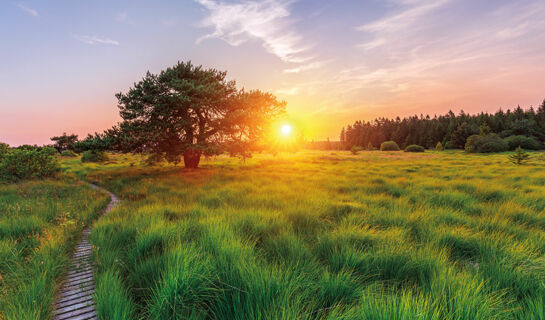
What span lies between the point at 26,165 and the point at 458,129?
3641 inches

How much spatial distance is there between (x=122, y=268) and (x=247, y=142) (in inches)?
493

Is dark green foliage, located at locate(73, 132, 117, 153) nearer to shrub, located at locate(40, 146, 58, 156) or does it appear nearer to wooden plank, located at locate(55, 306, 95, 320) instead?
shrub, located at locate(40, 146, 58, 156)

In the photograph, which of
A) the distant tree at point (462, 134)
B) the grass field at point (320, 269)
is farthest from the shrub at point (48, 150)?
the distant tree at point (462, 134)

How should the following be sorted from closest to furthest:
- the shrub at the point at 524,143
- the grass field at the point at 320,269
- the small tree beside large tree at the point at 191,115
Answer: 1. the grass field at the point at 320,269
2. the small tree beside large tree at the point at 191,115
3. the shrub at the point at 524,143

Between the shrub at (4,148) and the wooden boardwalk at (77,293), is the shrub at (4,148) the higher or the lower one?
the higher one

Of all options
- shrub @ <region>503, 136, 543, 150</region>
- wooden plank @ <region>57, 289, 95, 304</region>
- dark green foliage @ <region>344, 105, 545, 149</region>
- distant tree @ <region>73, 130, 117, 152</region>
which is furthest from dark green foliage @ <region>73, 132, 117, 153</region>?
dark green foliage @ <region>344, 105, 545, 149</region>

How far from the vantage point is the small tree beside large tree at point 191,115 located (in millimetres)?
13539

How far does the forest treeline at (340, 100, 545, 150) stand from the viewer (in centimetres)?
6119

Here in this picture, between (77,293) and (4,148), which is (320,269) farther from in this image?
(4,148)

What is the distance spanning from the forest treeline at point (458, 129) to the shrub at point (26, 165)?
90.3 metres

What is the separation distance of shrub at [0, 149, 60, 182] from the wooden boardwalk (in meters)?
15.0

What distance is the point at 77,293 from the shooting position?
2605 mm

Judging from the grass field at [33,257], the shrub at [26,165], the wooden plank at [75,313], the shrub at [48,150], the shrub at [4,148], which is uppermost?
the shrub at [4,148]

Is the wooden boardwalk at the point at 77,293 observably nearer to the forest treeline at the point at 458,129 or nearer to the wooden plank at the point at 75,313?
the wooden plank at the point at 75,313
